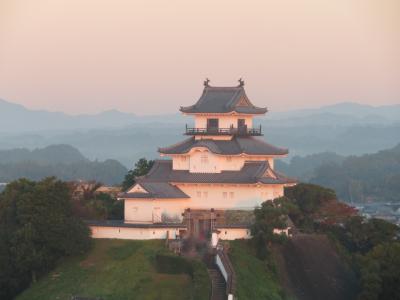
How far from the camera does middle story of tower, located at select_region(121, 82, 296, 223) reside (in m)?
46.2

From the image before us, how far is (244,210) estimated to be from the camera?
4741cm

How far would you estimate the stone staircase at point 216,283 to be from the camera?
39.7 m

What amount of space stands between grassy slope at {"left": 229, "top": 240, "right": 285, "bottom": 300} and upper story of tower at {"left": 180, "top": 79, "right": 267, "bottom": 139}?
716 centimetres

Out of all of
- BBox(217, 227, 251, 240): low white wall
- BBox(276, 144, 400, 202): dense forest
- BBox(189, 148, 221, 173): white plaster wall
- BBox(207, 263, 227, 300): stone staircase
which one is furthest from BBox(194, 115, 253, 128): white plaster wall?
BBox(276, 144, 400, 202): dense forest

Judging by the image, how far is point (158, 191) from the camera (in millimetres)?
46469

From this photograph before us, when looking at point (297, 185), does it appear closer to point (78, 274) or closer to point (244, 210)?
point (244, 210)

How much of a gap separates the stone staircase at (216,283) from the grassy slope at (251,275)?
0.52 metres

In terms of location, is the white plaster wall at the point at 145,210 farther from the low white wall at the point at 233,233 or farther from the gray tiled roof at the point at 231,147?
the gray tiled roof at the point at 231,147

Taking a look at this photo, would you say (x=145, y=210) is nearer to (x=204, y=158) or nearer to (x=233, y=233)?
(x=233, y=233)

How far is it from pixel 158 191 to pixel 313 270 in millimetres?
6656

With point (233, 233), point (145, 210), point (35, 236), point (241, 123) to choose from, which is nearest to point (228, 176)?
point (241, 123)

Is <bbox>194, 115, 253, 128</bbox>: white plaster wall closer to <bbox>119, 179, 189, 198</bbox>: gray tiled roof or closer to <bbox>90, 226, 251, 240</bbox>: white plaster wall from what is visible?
<bbox>119, 179, 189, 198</bbox>: gray tiled roof

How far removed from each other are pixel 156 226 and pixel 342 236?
8.38 meters

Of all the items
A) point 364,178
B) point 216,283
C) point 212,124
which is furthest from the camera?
point 364,178
